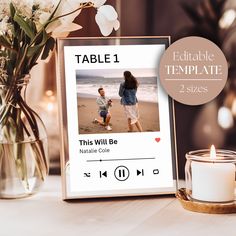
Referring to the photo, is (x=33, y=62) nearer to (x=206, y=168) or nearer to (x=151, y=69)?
(x=151, y=69)

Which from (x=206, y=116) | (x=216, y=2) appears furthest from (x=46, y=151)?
(x=216, y=2)

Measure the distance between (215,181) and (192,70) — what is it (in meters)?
Answer: 0.26

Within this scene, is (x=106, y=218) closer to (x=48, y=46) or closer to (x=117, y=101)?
(x=117, y=101)

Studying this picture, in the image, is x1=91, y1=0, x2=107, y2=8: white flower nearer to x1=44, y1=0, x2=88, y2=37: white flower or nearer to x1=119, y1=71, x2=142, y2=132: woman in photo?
x1=44, y1=0, x2=88, y2=37: white flower

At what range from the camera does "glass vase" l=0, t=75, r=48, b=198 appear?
105 centimetres

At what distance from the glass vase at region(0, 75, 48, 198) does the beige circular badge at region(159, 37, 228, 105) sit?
29 centimetres

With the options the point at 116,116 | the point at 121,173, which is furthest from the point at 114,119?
the point at 121,173

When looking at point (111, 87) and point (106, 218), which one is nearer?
point (106, 218)

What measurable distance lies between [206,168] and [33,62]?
16.2 inches

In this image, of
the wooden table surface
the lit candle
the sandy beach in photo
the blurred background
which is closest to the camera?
the wooden table surface

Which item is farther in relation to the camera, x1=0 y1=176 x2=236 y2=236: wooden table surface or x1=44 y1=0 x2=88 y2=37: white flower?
x1=44 y1=0 x2=88 y2=37: white flower

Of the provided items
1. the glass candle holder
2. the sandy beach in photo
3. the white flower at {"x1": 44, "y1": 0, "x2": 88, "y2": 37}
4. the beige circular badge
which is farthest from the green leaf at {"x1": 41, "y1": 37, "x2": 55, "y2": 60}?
the glass candle holder

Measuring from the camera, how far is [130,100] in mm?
1083

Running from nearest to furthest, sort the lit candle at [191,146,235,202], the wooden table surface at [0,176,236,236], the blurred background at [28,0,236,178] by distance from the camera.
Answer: the wooden table surface at [0,176,236,236] → the lit candle at [191,146,235,202] → the blurred background at [28,0,236,178]
